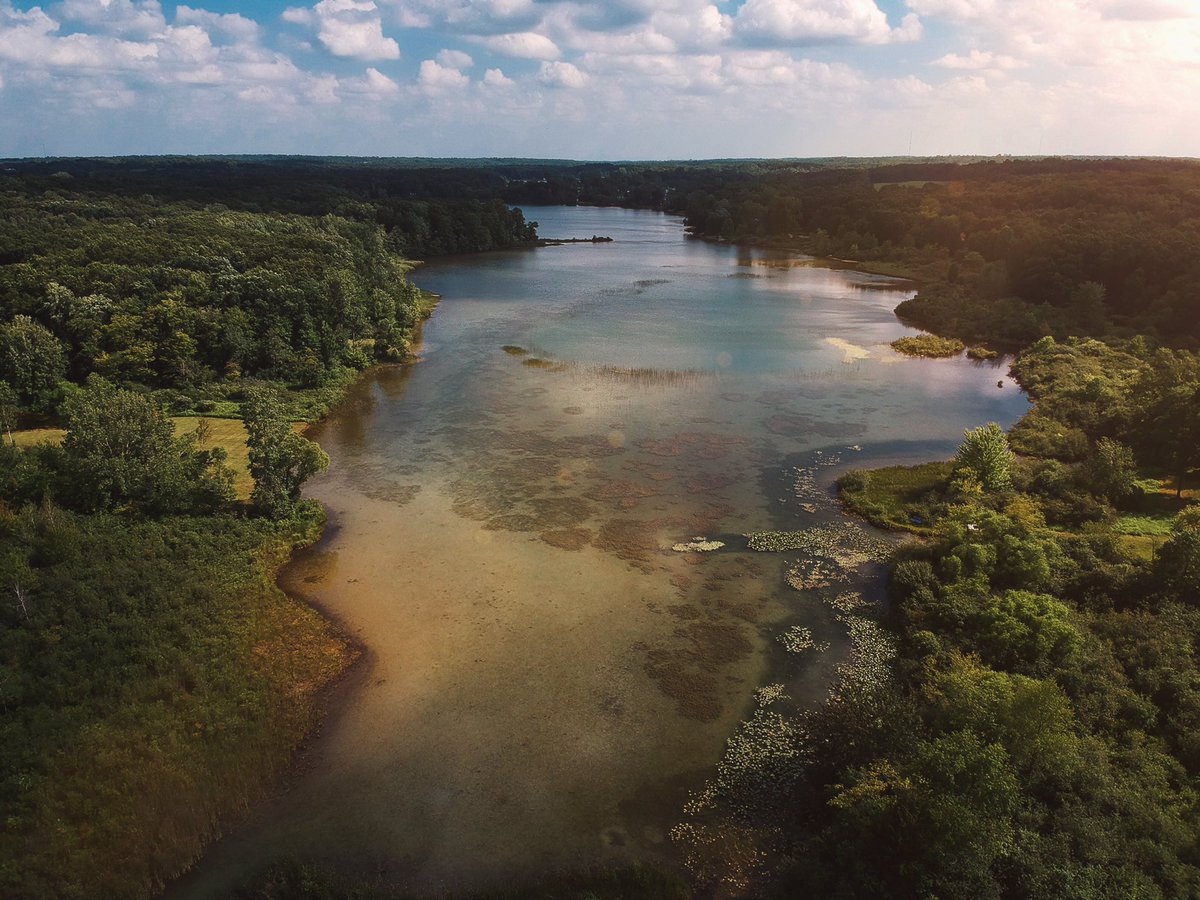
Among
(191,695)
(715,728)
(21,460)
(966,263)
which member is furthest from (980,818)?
(966,263)

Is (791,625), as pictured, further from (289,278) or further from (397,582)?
(289,278)

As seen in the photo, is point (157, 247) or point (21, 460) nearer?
point (21, 460)

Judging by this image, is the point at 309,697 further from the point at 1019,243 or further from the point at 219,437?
the point at 1019,243

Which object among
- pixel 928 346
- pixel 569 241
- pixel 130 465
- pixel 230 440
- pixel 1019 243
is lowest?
pixel 230 440

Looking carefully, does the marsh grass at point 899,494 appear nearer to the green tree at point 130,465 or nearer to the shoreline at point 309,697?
the shoreline at point 309,697

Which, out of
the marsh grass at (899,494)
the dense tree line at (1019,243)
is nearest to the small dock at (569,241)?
the dense tree line at (1019,243)

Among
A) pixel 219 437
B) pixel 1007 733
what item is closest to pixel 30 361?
pixel 219 437

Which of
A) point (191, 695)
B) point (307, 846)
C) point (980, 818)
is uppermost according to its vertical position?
point (980, 818)
